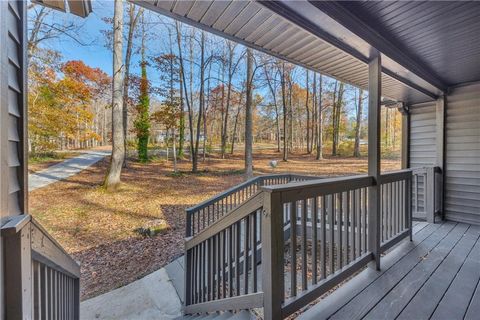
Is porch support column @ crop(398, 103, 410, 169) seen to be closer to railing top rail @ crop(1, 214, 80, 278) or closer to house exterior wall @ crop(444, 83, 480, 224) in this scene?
house exterior wall @ crop(444, 83, 480, 224)

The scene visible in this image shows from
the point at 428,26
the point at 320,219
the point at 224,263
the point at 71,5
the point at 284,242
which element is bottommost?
the point at 224,263

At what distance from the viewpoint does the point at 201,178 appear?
36.3 ft

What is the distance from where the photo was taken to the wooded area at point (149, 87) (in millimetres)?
8336

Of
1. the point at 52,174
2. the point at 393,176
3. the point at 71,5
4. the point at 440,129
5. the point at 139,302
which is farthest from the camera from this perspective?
the point at 52,174

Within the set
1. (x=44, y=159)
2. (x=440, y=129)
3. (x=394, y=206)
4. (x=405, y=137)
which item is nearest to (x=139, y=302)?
(x=394, y=206)

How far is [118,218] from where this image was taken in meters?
6.30

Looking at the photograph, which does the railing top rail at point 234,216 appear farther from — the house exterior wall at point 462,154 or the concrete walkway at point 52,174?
the concrete walkway at point 52,174

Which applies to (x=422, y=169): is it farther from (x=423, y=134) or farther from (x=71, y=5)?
(x=71, y=5)

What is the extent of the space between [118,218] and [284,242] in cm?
566

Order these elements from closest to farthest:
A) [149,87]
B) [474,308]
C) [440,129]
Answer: [474,308] < [440,129] < [149,87]

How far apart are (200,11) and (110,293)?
3.87m

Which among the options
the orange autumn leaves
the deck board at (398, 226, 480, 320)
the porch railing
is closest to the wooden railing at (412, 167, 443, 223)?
the deck board at (398, 226, 480, 320)

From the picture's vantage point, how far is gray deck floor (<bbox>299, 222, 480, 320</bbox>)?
1.86m

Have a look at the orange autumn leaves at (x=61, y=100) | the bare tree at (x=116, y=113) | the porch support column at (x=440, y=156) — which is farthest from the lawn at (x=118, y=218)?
the porch support column at (x=440, y=156)
